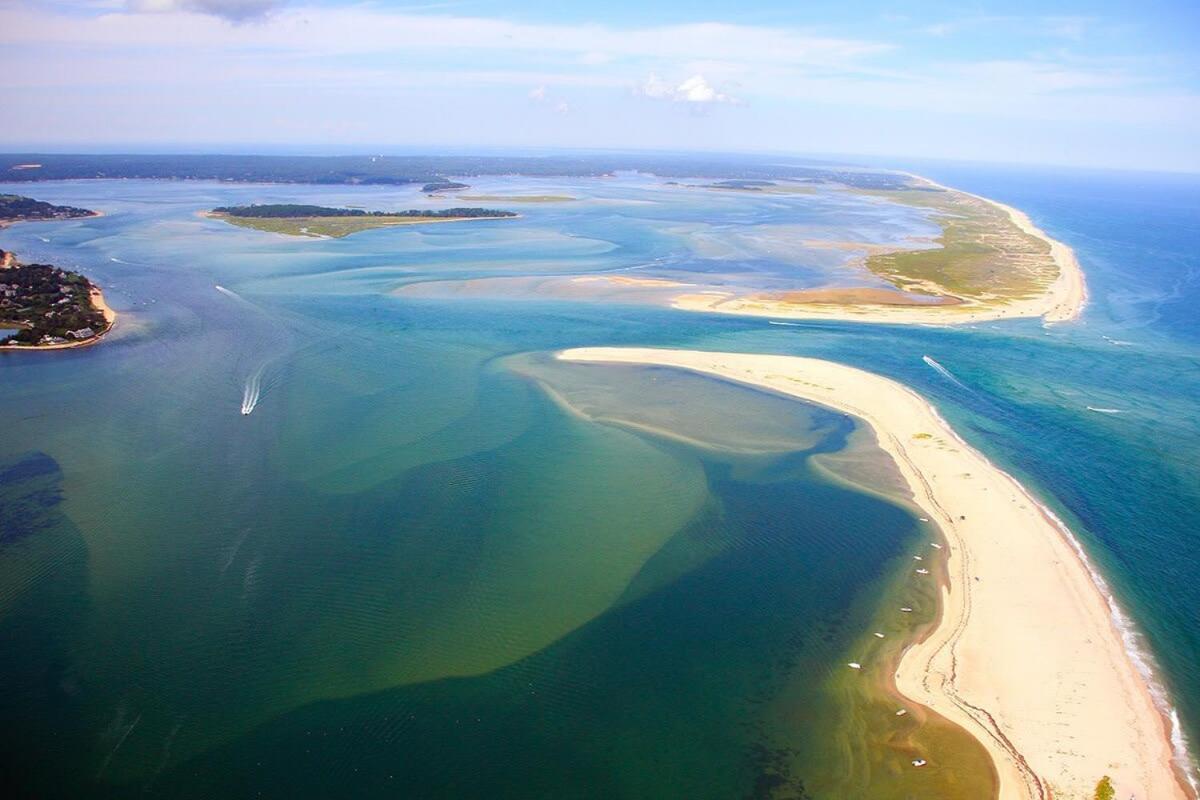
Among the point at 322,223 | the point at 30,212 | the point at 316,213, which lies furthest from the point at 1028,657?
the point at 30,212

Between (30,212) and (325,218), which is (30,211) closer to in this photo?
(30,212)

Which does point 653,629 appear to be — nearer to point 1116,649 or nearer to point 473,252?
point 1116,649

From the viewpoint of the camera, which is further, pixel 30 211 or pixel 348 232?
pixel 30 211

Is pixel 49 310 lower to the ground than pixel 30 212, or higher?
lower

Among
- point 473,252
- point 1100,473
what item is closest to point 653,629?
point 1100,473

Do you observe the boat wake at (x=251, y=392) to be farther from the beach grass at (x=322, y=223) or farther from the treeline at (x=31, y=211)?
the treeline at (x=31, y=211)

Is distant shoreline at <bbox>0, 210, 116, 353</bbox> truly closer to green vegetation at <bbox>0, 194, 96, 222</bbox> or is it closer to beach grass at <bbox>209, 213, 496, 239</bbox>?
beach grass at <bbox>209, 213, 496, 239</bbox>

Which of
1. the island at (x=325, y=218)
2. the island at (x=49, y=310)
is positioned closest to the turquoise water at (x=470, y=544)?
the island at (x=49, y=310)

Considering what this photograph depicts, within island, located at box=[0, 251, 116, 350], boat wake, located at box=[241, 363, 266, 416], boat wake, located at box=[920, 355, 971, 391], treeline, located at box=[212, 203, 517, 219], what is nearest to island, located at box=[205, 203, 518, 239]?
treeline, located at box=[212, 203, 517, 219]
